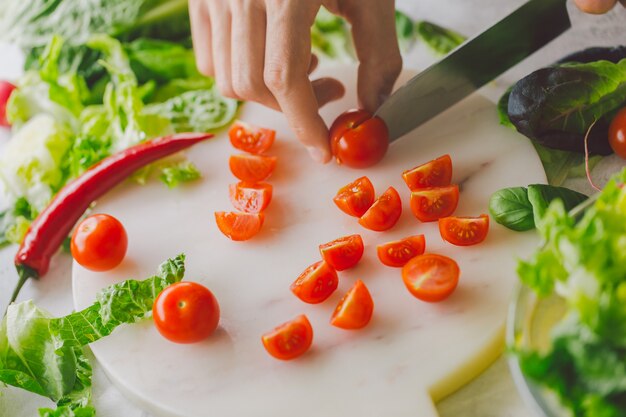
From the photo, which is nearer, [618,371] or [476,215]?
[618,371]

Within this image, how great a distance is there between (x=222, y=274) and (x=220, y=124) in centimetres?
71

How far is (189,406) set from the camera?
6.24 ft

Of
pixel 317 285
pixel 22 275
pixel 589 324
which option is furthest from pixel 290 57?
pixel 589 324

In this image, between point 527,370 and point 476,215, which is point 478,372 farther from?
point 527,370

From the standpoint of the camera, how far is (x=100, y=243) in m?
2.22

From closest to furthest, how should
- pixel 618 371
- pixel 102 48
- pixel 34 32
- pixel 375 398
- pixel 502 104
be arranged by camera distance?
1. pixel 618 371
2. pixel 375 398
3. pixel 502 104
4. pixel 102 48
5. pixel 34 32

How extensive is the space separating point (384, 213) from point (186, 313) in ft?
2.13

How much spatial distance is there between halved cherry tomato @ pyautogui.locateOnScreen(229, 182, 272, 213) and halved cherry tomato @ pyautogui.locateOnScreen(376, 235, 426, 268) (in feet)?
1.47

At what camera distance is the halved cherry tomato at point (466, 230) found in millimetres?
2084

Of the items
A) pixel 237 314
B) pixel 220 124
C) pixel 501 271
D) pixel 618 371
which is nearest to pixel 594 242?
pixel 618 371

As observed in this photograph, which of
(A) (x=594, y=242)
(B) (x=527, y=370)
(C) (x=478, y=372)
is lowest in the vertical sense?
(C) (x=478, y=372)

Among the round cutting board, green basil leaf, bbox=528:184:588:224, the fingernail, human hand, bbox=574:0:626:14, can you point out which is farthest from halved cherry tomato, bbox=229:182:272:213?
human hand, bbox=574:0:626:14

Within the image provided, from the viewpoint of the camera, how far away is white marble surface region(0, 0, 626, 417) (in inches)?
74.7

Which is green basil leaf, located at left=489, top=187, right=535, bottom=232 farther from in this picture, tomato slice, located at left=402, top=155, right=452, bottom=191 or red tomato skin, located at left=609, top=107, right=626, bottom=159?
red tomato skin, located at left=609, top=107, right=626, bottom=159
